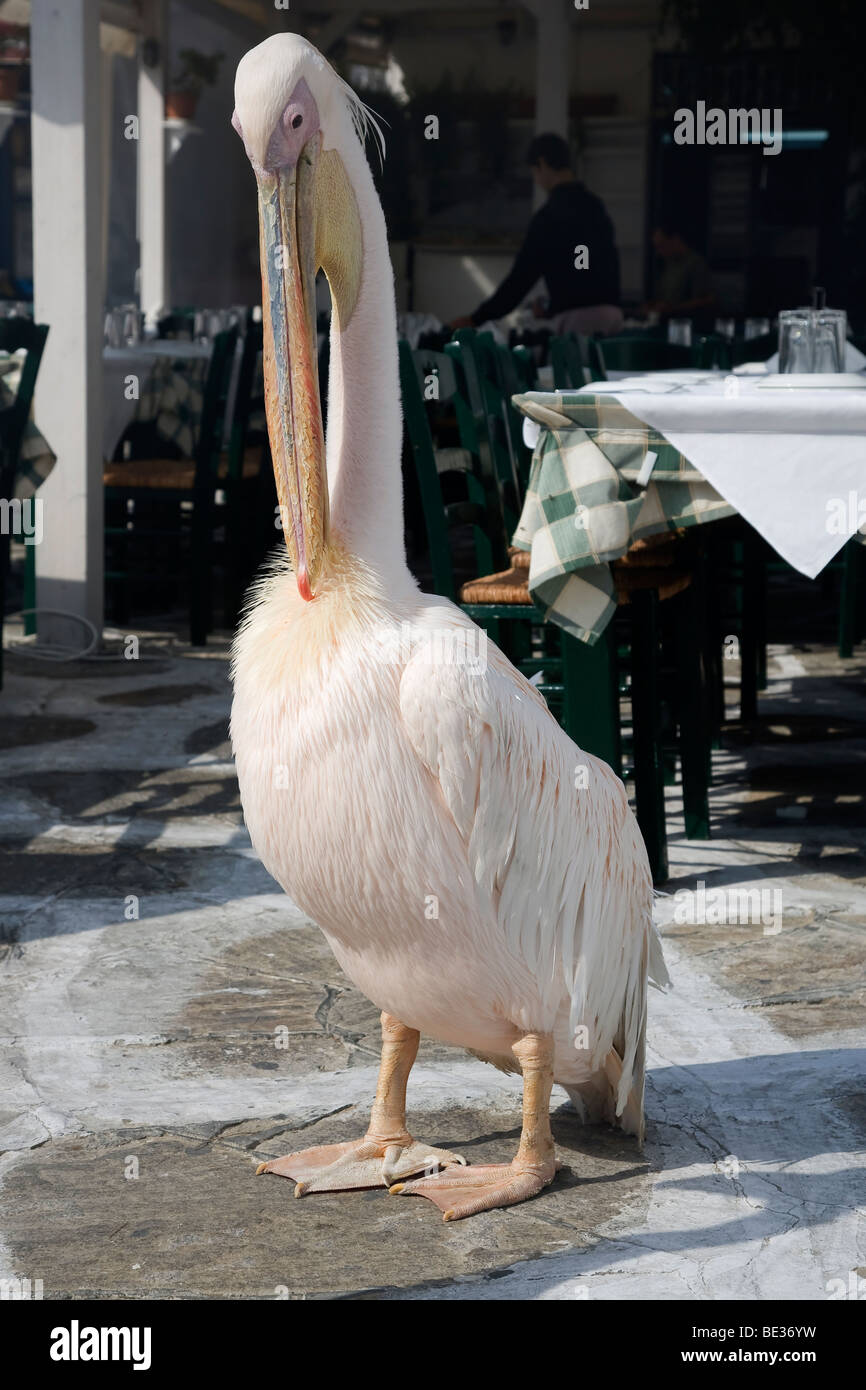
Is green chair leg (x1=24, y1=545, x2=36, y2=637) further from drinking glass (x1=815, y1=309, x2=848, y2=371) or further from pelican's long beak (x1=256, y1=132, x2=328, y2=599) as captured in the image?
pelican's long beak (x1=256, y1=132, x2=328, y2=599)

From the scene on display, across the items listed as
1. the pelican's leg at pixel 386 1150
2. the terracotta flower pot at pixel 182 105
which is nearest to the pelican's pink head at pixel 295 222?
the pelican's leg at pixel 386 1150

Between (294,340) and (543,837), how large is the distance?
0.76 meters

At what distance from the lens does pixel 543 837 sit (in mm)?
2262

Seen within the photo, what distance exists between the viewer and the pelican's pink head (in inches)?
81.9

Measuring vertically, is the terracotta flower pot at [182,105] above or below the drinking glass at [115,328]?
above

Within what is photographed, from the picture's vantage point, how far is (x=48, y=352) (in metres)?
6.28

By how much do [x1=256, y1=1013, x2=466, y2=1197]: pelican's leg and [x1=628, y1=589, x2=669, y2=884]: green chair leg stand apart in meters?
1.39

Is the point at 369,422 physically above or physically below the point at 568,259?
below

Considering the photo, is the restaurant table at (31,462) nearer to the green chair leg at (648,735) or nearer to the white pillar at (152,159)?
the green chair leg at (648,735)

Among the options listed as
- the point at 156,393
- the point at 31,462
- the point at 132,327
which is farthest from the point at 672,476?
the point at 132,327

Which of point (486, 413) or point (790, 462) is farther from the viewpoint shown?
point (486, 413)

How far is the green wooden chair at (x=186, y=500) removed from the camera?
21.0ft

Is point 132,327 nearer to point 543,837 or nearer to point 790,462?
point 790,462

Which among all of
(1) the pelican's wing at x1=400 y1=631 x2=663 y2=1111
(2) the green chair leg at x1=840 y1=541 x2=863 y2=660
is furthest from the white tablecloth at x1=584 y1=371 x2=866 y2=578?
(2) the green chair leg at x1=840 y1=541 x2=863 y2=660
